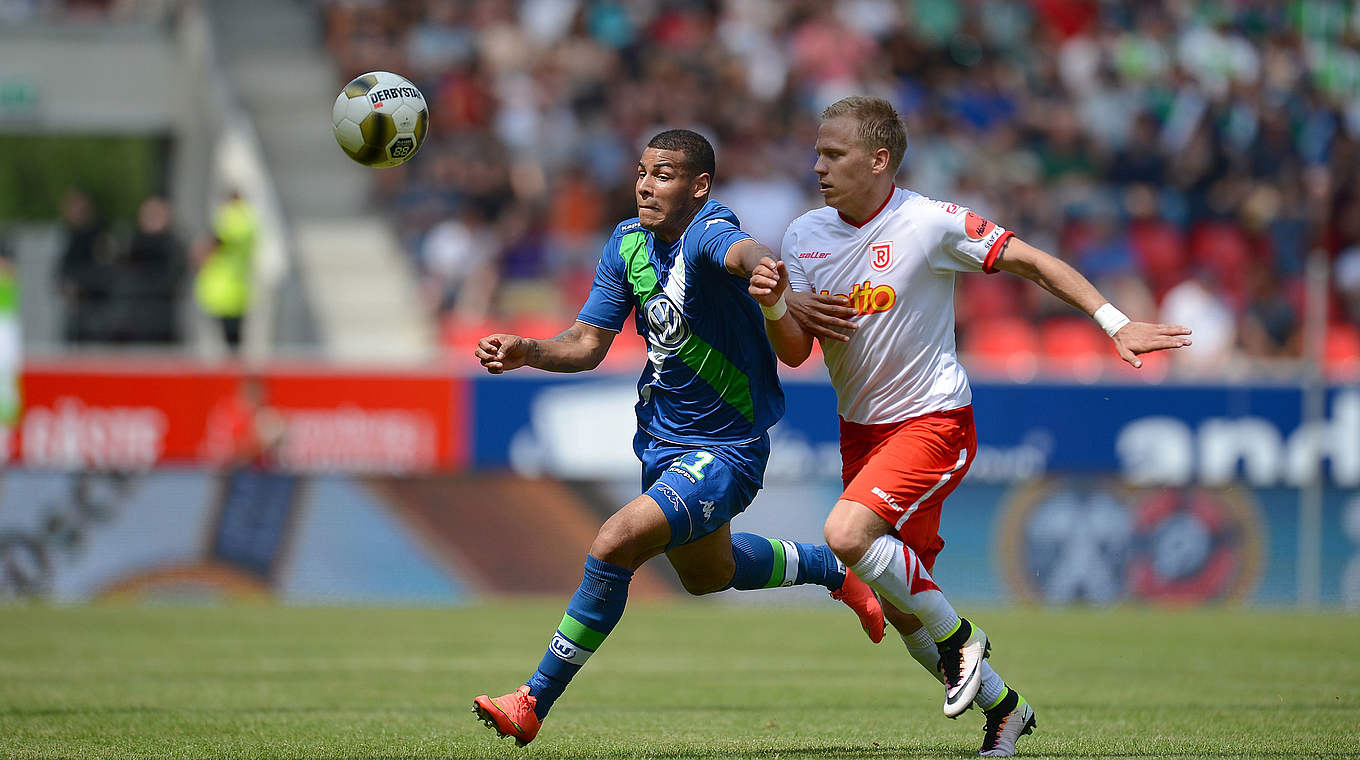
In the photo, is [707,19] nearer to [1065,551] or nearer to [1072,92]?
[1072,92]

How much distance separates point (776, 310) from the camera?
6.23 m

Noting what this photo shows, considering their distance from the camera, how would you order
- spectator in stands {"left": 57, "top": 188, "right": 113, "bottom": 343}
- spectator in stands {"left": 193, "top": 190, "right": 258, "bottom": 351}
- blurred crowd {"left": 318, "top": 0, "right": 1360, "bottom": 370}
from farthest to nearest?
blurred crowd {"left": 318, "top": 0, "right": 1360, "bottom": 370}, spectator in stands {"left": 57, "top": 188, "right": 113, "bottom": 343}, spectator in stands {"left": 193, "top": 190, "right": 258, "bottom": 351}

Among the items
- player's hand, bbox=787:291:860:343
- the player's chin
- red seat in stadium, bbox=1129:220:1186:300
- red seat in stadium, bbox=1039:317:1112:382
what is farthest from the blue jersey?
red seat in stadium, bbox=1129:220:1186:300

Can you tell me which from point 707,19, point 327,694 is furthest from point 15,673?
point 707,19

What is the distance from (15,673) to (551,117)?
38.1ft

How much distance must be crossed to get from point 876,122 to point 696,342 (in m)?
1.13

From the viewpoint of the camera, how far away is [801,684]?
931 cm

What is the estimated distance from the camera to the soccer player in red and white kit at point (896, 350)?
6.42m

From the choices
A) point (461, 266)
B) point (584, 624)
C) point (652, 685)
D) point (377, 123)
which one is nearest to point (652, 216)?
point (377, 123)

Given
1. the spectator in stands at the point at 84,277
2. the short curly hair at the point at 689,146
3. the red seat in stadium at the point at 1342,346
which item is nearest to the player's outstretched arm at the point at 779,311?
the short curly hair at the point at 689,146

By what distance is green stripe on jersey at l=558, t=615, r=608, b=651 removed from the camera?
21.5 feet

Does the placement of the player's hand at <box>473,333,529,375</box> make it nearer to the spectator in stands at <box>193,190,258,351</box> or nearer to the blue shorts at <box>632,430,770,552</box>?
the blue shorts at <box>632,430,770,552</box>

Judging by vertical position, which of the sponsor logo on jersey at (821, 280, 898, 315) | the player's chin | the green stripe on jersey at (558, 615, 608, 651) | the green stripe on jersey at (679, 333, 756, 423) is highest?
the player's chin

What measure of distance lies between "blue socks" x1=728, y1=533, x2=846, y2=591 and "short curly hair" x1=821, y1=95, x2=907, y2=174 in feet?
5.83
